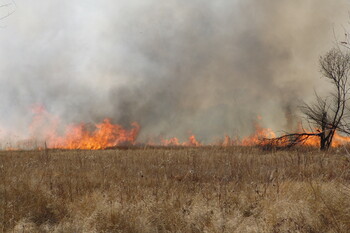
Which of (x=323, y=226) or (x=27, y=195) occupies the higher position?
(x=27, y=195)

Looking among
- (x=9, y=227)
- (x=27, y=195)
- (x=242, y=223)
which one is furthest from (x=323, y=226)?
(x=27, y=195)

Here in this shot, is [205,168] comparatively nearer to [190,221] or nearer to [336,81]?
[190,221]

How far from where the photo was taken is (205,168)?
28.5ft

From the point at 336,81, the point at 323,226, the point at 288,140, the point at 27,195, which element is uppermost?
the point at 336,81

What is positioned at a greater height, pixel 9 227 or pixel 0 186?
pixel 0 186

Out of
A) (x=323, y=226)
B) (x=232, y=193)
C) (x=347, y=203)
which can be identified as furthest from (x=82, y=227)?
(x=347, y=203)

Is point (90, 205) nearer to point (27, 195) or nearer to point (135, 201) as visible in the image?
point (135, 201)

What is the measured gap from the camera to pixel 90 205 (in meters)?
4.54

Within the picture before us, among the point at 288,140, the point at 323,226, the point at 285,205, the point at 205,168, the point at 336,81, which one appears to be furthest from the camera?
the point at 336,81

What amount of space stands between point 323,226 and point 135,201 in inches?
115

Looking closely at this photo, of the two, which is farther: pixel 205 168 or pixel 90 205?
pixel 205 168

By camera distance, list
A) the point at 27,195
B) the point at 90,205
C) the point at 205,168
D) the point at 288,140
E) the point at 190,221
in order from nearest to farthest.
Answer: the point at 190,221 → the point at 90,205 → the point at 27,195 → the point at 205,168 → the point at 288,140

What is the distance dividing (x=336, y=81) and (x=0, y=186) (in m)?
20.1

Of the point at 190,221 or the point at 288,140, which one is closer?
the point at 190,221
